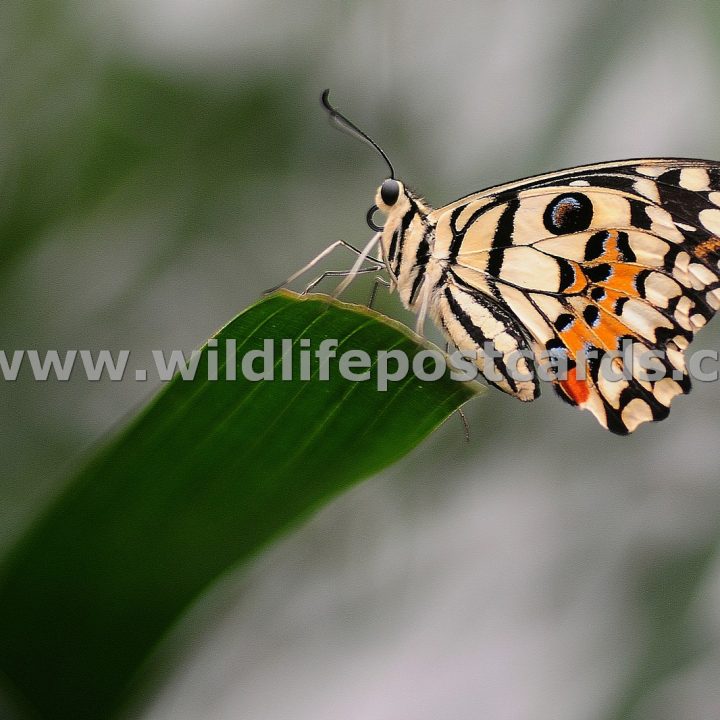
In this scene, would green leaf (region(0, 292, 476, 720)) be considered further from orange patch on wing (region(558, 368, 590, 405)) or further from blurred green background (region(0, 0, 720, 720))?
blurred green background (region(0, 0, 720, 720))

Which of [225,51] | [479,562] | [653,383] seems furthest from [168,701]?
[225,51]

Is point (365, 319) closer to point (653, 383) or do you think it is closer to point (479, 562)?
point (653, 383)

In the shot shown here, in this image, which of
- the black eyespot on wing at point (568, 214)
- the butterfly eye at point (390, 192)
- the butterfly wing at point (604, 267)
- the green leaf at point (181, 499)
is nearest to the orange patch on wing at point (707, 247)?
the butterfly wing at point (604, 267)

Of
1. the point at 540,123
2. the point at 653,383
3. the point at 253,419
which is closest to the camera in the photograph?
the point at 253,419

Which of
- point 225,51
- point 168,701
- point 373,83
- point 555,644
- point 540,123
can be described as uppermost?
point 225,51

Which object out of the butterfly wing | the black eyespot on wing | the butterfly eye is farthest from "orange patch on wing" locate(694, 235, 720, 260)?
the butterfly eye

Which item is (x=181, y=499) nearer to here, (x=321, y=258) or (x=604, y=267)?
(x=321, y=258)

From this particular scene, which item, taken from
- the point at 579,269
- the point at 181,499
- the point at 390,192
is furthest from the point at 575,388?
the point at 181,499

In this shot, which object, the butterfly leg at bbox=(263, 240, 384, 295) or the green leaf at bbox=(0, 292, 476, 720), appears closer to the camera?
the green leaf at bbox=(0, 292, 476, 720)
